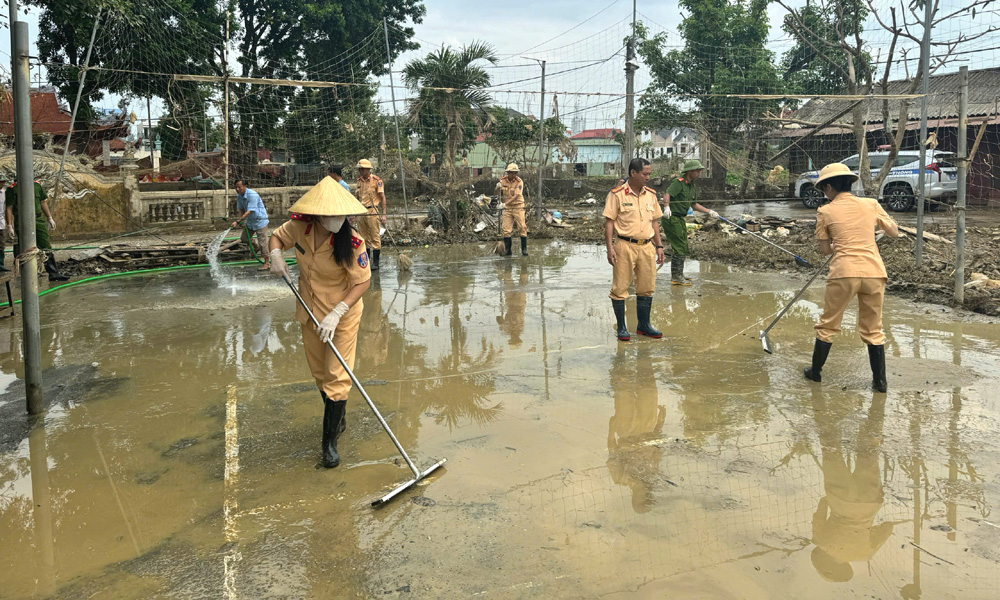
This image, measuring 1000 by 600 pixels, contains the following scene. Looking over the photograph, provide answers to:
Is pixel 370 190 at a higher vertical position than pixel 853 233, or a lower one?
higher

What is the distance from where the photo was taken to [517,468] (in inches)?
159

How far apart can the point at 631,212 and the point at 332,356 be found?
11.6 ft

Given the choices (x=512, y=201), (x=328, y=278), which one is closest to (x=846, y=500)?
(x=328, y=278)

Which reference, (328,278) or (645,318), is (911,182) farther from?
(328,278)

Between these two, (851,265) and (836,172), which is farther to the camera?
(836,172)

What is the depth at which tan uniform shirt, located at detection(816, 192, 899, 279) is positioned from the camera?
5199mm

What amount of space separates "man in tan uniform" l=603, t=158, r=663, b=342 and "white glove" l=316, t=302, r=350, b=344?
3228 mm

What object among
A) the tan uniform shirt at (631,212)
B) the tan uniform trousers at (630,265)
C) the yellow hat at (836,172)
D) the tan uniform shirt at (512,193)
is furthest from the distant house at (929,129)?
the yellow hat at (836,172)

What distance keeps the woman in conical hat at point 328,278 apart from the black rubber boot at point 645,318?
11.1 ft

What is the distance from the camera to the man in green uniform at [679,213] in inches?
369

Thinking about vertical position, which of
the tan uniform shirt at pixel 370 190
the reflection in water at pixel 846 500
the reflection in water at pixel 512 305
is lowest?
the reflection in water at pixel 846 500

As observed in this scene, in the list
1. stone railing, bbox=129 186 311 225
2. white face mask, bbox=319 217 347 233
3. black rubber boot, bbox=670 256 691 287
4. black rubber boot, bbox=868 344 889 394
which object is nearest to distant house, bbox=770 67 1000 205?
black rubber boot, bbox=670 256 691 287

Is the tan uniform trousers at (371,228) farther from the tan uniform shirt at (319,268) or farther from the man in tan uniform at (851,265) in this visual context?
the man in tan uniform at (851,265)

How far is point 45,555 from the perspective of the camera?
3213 millimetres
